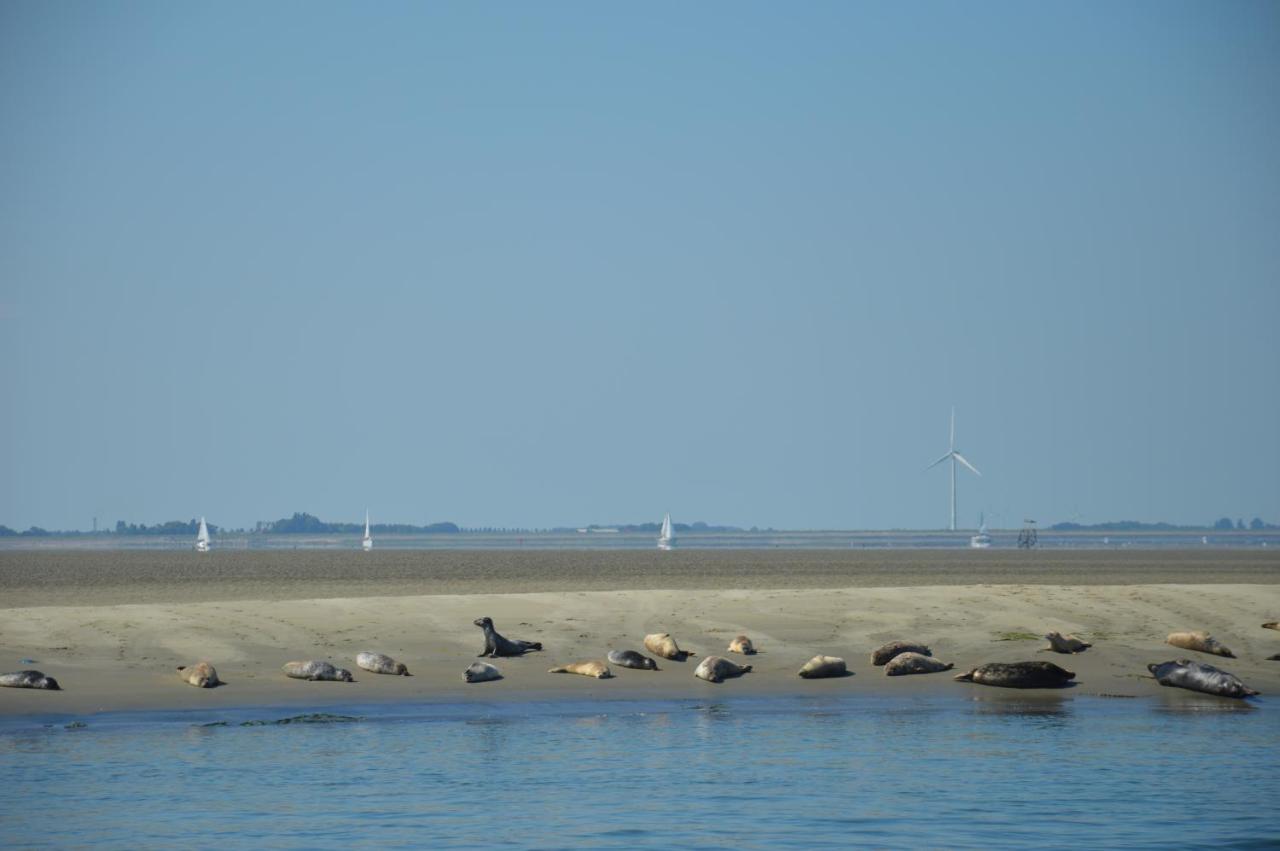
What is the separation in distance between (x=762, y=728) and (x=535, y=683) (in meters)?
4.53

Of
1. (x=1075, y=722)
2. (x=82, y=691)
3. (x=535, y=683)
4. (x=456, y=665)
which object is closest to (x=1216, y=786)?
(x=1075, y=722)

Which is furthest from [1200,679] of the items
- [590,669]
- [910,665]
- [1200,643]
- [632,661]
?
[590,669]

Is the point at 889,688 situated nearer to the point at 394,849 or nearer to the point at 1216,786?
the point at 1216,786

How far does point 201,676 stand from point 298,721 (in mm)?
2760

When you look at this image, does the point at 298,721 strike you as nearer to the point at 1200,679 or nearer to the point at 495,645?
the point at 495,645

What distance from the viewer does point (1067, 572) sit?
64875 mm

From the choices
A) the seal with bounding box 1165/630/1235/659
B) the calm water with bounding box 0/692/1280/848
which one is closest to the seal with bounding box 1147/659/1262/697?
the calm water with bounding box 0/692/1280/848

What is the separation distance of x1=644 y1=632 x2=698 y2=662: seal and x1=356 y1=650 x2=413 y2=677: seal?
12.7 ft

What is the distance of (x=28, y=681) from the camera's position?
20109 mm

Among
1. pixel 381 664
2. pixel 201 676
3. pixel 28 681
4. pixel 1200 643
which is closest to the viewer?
pixel 28 681

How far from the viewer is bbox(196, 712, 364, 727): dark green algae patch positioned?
722 inches

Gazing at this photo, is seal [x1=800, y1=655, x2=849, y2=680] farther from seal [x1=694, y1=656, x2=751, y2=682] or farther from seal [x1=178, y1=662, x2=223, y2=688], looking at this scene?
seal [x1=178, y1=662, x2=223, y2=688]

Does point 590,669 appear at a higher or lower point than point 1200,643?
lower

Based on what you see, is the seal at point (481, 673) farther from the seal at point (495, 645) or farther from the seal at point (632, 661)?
the seal at point (632, 661)
